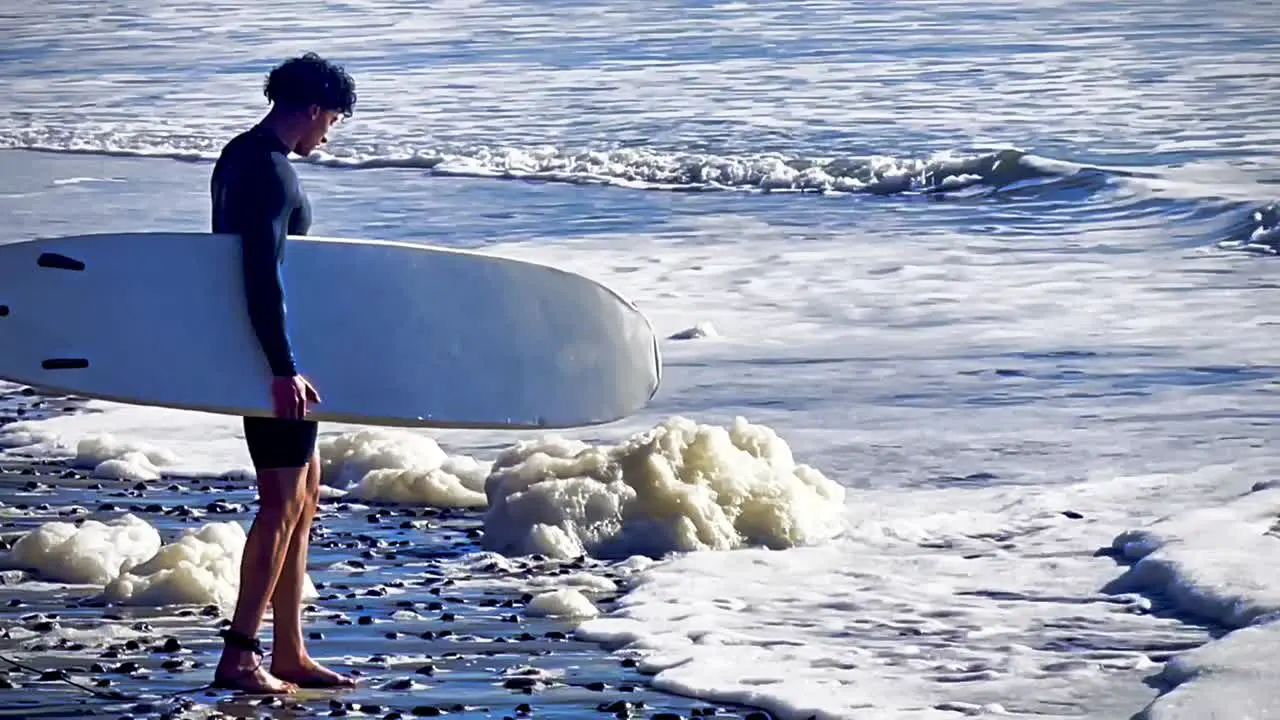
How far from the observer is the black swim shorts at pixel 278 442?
5293 mm

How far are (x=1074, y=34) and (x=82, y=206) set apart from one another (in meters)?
26.2

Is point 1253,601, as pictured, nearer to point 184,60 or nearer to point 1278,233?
point 1278,233

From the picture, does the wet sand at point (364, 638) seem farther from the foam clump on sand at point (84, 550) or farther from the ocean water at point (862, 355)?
the ocean water at point (862, 355)

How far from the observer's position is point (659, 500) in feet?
23.8

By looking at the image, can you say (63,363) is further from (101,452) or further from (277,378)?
(101,452)

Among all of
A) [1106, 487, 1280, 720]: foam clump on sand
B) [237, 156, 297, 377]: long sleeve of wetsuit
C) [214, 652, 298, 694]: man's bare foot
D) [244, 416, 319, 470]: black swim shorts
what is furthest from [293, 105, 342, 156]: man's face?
[1106, 487, 1280, 720]: foam clump on sand

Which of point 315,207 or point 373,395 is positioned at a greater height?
point 373,395

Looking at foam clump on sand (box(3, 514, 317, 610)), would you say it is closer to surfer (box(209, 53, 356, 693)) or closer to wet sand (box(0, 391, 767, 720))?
wet sand (box(0, 391, 767, 720))

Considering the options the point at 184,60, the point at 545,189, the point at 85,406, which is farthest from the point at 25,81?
the point at 85,406

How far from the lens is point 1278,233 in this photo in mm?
16656

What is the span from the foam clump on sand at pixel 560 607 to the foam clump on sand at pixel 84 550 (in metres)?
1.31

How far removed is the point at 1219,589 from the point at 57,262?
139 inches

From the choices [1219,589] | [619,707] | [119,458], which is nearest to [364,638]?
[619,707]

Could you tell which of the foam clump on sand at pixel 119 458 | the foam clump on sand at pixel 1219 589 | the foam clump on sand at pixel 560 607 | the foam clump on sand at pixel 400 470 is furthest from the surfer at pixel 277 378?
the foam clump on sand at pixel 119 458
